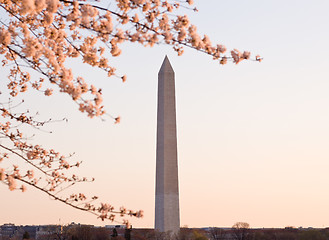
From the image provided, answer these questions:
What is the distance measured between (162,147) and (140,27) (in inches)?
1139

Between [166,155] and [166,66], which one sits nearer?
[166,155]

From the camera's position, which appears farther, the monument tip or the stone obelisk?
the monument tip

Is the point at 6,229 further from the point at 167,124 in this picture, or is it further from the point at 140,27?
the point at 140,27

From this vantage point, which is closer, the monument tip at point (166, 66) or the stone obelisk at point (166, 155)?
the stone obelisk at point (166, 155)

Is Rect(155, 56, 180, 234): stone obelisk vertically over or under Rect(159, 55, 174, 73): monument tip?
under

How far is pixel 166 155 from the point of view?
34594 millimetres

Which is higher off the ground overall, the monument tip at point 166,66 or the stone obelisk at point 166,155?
the monument tip at point 166,66

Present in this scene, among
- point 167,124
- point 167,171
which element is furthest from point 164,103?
point 167,171

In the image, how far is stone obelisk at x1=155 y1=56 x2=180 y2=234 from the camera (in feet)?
112

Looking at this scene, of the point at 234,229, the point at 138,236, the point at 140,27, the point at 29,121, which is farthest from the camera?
the point at 234,229

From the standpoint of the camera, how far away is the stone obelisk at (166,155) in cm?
3422

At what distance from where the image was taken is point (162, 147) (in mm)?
34656

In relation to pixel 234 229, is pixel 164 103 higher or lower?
higher

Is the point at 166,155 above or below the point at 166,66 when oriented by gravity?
below
